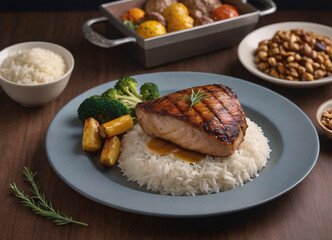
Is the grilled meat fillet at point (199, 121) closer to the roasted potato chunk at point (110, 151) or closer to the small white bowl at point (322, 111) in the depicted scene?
the roasted potato chunk at point (110, 151)

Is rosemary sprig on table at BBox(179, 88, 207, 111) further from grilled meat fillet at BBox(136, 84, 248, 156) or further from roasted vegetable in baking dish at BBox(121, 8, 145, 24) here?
roasted vegetable in baking dish at BBox(121, 8, 145, 24)

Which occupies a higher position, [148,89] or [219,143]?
[219,143]

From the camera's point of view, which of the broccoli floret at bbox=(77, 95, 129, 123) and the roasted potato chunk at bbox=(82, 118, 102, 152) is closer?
the roasted potato chunk at bbox=(82, 118, 102, 152)

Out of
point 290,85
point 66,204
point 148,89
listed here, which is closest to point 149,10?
point 148,89

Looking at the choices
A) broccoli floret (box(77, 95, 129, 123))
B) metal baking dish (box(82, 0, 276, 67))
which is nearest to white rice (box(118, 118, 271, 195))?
broccoli floret (box(77, 95, 129, 123))

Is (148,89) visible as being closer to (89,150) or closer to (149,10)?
(89,150)

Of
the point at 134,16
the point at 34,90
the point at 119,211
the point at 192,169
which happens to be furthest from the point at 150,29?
the point at 119,211
